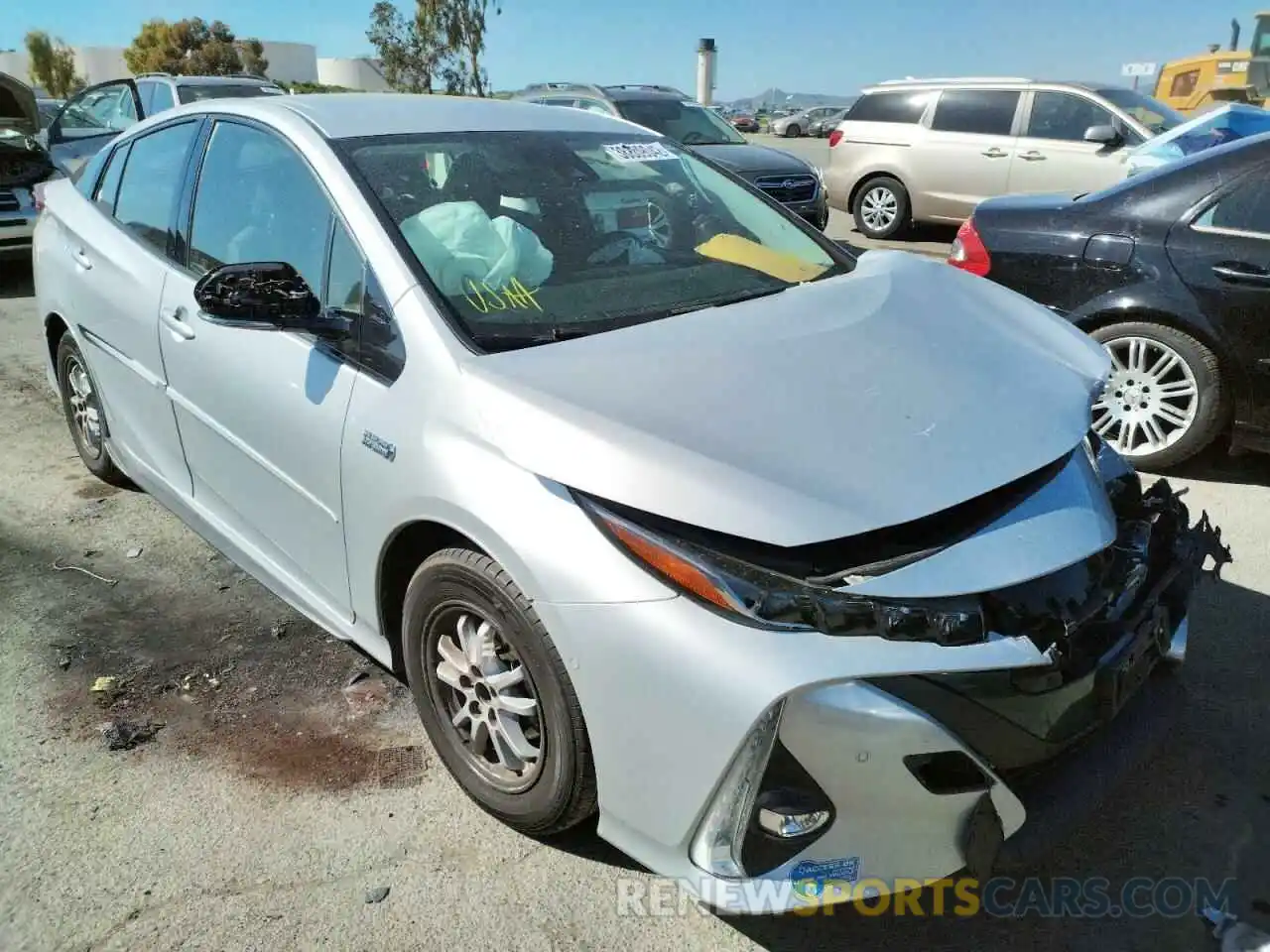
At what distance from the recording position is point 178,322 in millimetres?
3148

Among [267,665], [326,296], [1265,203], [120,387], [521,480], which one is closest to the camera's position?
[521,480]

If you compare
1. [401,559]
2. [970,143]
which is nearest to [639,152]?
[401,559]

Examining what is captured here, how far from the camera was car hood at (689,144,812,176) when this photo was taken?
9477 millimetres

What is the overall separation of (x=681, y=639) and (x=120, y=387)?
288cm

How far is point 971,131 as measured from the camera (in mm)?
10406

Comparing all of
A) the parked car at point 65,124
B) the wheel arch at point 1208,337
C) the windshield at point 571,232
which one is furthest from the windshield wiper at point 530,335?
the parked car at point 65,124

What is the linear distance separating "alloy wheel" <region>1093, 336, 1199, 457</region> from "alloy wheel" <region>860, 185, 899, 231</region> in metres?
6.95

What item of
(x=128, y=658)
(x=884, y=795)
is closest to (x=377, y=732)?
(x=128, y=658)

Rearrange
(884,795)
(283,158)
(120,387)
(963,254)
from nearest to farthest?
(884,795)
(283,158)
(120,387)
(963,254)

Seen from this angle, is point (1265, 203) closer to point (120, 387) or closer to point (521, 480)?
point (521, 480)

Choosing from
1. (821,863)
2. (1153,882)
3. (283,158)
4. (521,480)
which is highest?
(283,158)

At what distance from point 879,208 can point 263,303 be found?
387 inches

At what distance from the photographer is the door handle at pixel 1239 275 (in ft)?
13.4

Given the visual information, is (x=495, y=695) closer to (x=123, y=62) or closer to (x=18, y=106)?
(x=18, y=106)
